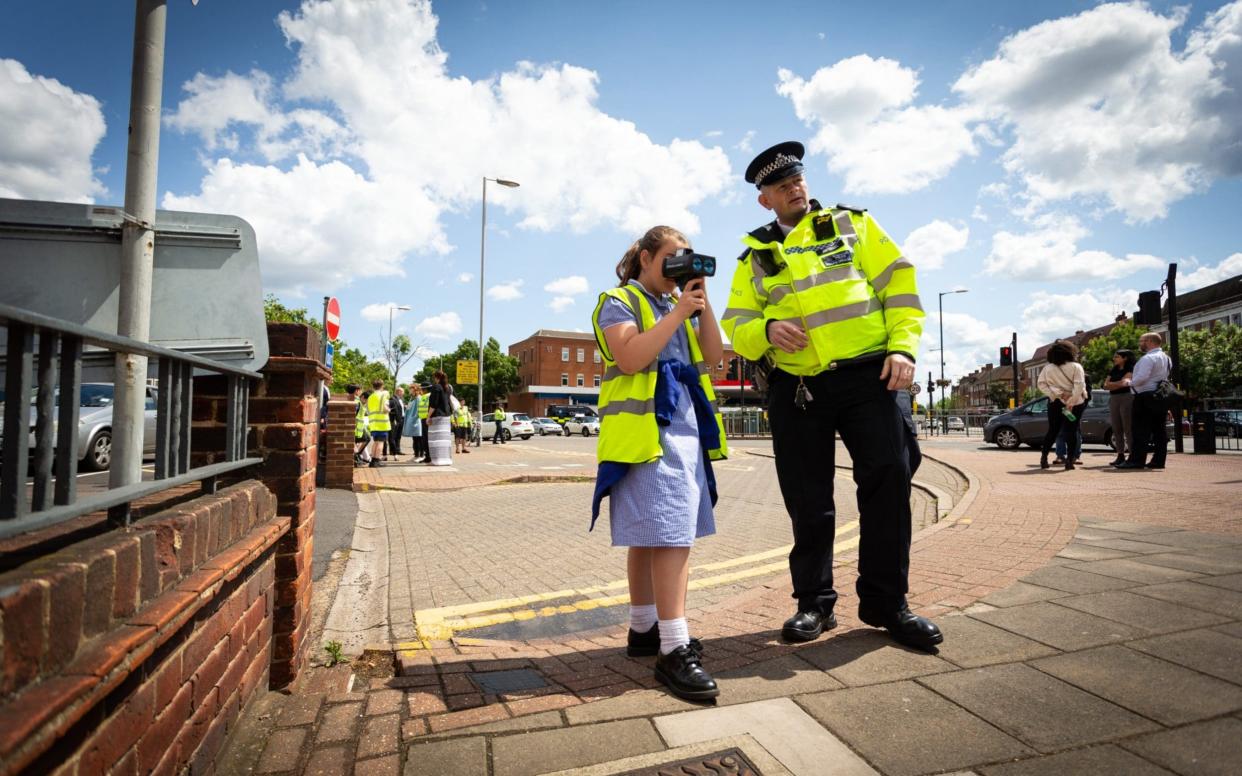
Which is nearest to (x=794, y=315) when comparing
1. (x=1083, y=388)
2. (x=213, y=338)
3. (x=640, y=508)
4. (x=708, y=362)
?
(x=708, y=362)

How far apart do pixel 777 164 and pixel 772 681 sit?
6.84 feet

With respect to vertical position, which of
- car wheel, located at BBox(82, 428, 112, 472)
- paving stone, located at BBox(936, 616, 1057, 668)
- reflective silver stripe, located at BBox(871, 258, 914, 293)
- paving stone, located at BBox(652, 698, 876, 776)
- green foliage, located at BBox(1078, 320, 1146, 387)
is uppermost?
green foliage, located at BBox(1078, 320, 1146, 387)

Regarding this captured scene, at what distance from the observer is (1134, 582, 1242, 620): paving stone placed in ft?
9.21

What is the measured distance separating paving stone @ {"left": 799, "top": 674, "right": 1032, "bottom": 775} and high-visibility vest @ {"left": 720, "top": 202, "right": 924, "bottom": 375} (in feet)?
4.00

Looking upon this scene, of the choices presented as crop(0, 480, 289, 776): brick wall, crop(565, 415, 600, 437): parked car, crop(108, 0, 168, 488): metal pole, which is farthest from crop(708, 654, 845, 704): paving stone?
crop(565, 415, 600, 437): parked car

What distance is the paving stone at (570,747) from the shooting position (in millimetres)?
1794

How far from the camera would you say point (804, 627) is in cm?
269

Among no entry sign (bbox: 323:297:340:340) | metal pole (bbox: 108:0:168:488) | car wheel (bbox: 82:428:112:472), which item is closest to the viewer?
metal pole (bbox: 108:0:168:488)

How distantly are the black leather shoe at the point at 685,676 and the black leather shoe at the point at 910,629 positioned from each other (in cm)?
83

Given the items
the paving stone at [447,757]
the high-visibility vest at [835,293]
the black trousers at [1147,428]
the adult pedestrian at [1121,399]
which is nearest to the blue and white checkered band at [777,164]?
the high-visibility vest at [835,293]

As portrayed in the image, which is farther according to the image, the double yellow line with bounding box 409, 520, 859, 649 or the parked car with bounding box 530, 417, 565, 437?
the parked car with bounding box 530, 417, 565, 437

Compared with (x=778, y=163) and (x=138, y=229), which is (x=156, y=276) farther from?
(x=778, y=163)

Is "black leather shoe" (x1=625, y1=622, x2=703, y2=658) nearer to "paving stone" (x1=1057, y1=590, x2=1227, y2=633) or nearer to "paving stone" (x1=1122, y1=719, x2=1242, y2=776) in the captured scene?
"paving stone" (x1=1122, y1=719, x2=1242, y2=776)

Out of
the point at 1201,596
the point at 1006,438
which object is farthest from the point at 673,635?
the point at 1006,438
